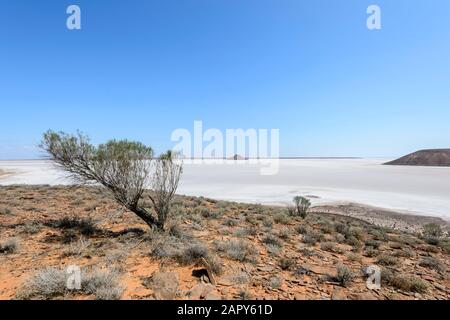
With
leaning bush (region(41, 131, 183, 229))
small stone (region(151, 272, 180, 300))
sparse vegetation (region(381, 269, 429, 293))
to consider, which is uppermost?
leaning bush (region(41, 131, 183, 229))

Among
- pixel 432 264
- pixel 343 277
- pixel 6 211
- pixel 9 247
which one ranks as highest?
pixel 6 211

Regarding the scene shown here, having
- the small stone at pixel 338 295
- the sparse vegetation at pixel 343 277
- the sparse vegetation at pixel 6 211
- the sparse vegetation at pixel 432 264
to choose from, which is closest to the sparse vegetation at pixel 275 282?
the small stone at pixel 338 295

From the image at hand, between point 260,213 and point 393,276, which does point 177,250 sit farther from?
point 260,213

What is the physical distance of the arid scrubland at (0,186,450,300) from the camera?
4.34m

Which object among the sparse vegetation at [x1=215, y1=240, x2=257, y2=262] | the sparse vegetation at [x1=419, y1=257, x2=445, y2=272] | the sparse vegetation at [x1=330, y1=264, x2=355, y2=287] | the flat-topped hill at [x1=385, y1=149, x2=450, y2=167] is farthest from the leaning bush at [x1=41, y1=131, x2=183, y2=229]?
the flat-topped hill at [x1=385, y1=149, x2=450, y2=167]

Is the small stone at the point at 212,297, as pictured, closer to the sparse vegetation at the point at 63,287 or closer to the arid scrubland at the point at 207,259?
the arid scrubland at the point at 207,259

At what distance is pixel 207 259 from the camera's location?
5438 mm

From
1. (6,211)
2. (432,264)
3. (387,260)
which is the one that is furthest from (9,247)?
(432,264)

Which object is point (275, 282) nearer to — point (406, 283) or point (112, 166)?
point (406, 283)

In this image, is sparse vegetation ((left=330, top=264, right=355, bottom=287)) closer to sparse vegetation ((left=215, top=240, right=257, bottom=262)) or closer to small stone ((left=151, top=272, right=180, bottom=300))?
sparse vegetation ((left=215, top=240, right=257, bottom=262))

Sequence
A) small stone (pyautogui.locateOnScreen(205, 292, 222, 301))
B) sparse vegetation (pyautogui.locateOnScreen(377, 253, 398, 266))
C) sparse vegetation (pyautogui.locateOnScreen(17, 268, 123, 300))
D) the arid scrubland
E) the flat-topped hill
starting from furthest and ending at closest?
1. the flat-topped hill
2. sparse vegetation (pyautogui.locateOnScreen(377, 253, 398, 266))
3. the arid scrubland
4. small stone (pyautogui.locateOnScreen(205, 292, 222, 301))
5. sparse vegetation (pyautogui.locateOnScreen(17, 268, 123, 300))
